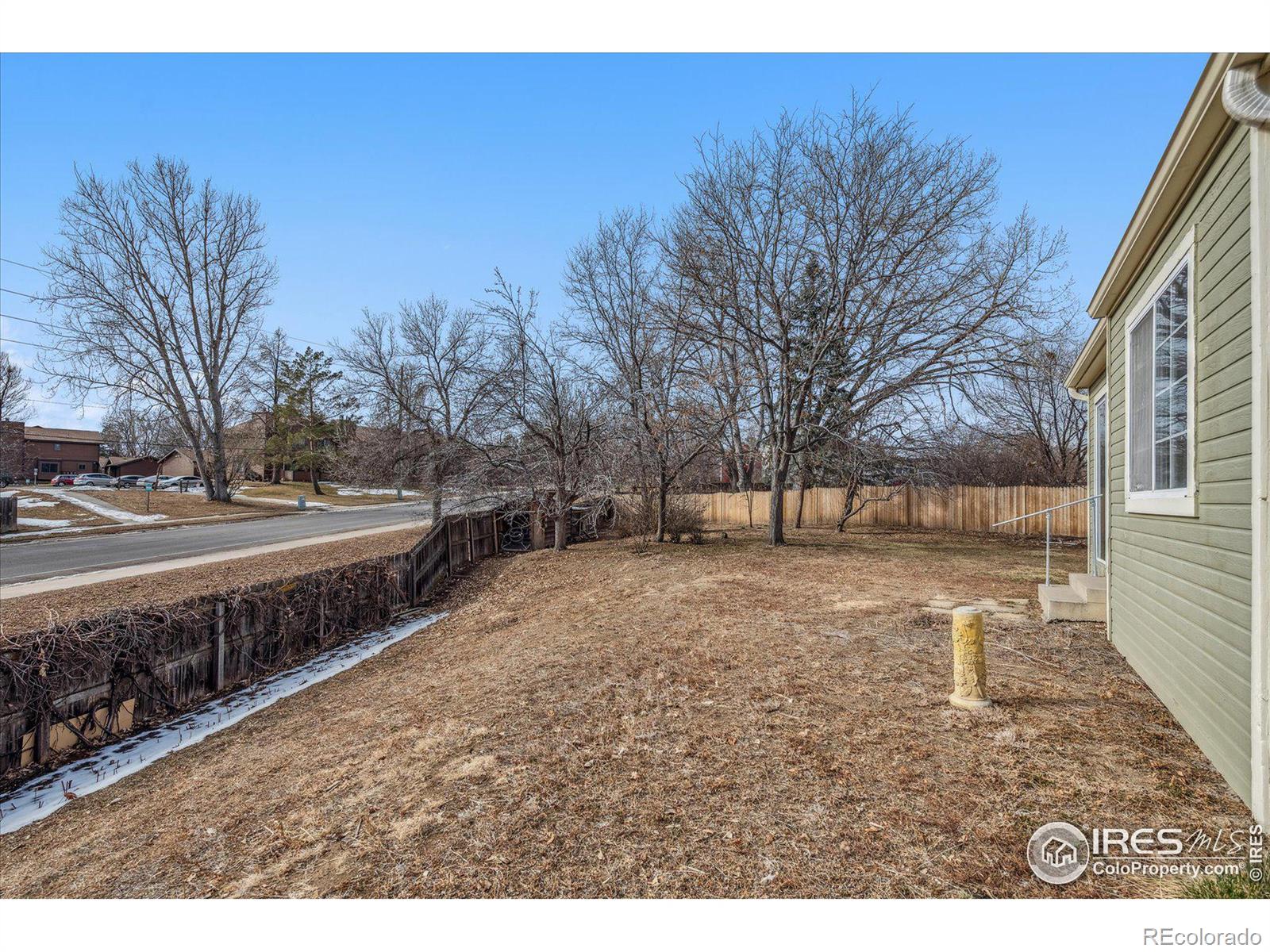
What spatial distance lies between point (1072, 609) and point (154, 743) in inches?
342

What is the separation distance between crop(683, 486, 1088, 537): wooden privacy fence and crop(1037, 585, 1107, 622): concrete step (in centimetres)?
1133

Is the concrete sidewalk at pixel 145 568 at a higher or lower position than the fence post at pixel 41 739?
higher

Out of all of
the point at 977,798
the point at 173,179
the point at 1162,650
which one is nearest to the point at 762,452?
the point at 1162,650

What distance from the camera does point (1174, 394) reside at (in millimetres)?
4137

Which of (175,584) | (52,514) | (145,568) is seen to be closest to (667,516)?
(175,584)

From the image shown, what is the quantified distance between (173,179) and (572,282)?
76.8 ft

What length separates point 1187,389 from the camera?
3.81 metres

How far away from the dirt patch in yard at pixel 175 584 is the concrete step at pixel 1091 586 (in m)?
9.45

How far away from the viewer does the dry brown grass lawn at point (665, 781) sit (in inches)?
108

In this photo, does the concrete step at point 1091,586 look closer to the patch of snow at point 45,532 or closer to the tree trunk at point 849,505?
the tree trunk at point 849,505

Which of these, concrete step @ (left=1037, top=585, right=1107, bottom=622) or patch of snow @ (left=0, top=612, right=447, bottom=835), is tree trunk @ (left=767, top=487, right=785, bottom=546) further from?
patch of snow @ (left=0, top=612, right=447, bottom=835)

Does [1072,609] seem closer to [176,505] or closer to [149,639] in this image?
[149,639]

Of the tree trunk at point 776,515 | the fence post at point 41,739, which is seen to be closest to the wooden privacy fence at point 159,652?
the fence post at point 41,739

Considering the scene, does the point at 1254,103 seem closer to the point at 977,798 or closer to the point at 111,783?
the point at 977,798
